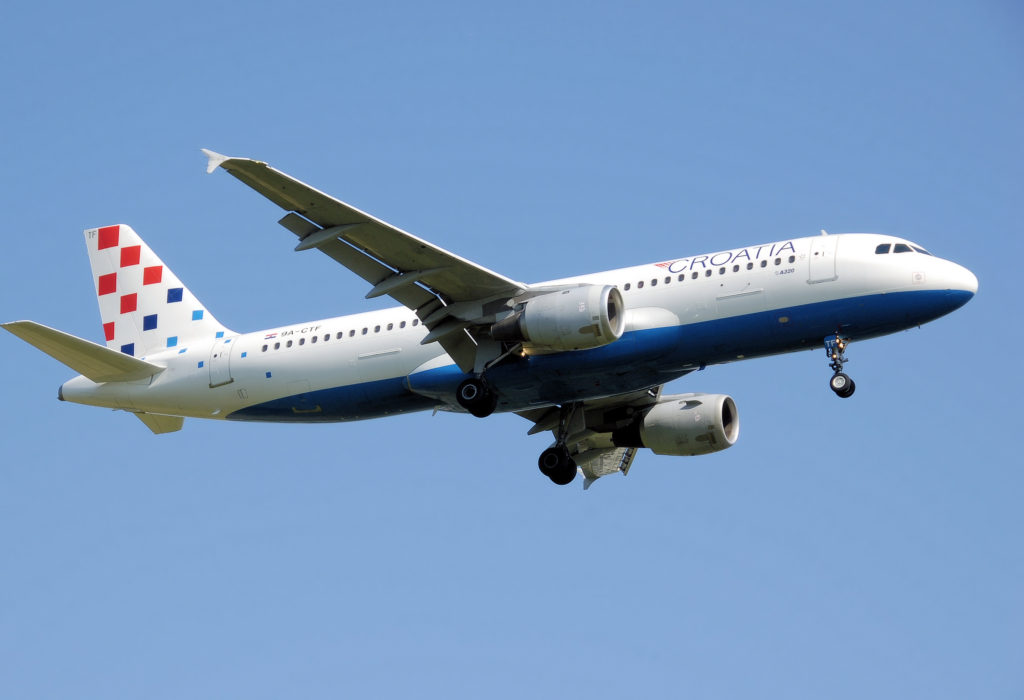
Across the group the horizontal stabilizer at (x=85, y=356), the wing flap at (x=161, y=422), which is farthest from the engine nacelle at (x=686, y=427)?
the horizontal stabilizer at (x=85, y=356)

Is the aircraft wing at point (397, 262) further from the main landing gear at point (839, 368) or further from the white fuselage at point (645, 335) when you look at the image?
the main landing gear at point (839, 368)

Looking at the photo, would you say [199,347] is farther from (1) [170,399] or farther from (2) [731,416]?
(2) [731,416]

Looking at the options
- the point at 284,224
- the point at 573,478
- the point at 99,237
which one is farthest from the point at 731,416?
the point at 99,237

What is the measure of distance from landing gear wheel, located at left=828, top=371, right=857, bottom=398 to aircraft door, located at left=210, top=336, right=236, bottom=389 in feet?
55.1

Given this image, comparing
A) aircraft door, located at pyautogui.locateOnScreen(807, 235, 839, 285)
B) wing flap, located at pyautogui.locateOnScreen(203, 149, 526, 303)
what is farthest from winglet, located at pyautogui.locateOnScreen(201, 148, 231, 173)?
aircraft door, located at pyautogui.locateOnScreen(807, 235, 839, 285)

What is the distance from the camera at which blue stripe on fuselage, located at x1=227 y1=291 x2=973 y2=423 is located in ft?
104

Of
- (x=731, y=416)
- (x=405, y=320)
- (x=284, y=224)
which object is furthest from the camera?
(x=731, y=416)

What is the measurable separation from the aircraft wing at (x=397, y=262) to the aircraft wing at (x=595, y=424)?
16.4 feet

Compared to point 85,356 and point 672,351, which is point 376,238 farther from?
point 85,356

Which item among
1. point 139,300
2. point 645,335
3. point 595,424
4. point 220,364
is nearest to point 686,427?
point 595,424

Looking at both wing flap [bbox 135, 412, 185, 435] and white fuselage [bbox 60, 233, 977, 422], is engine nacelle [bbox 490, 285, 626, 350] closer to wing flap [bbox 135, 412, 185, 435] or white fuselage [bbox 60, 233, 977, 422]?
white fuselage [bbox 60, 233, 977, 422]

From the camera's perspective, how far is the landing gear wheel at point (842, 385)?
1248 inches

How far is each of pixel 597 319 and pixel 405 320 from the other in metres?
6.64

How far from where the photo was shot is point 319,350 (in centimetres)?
3606
